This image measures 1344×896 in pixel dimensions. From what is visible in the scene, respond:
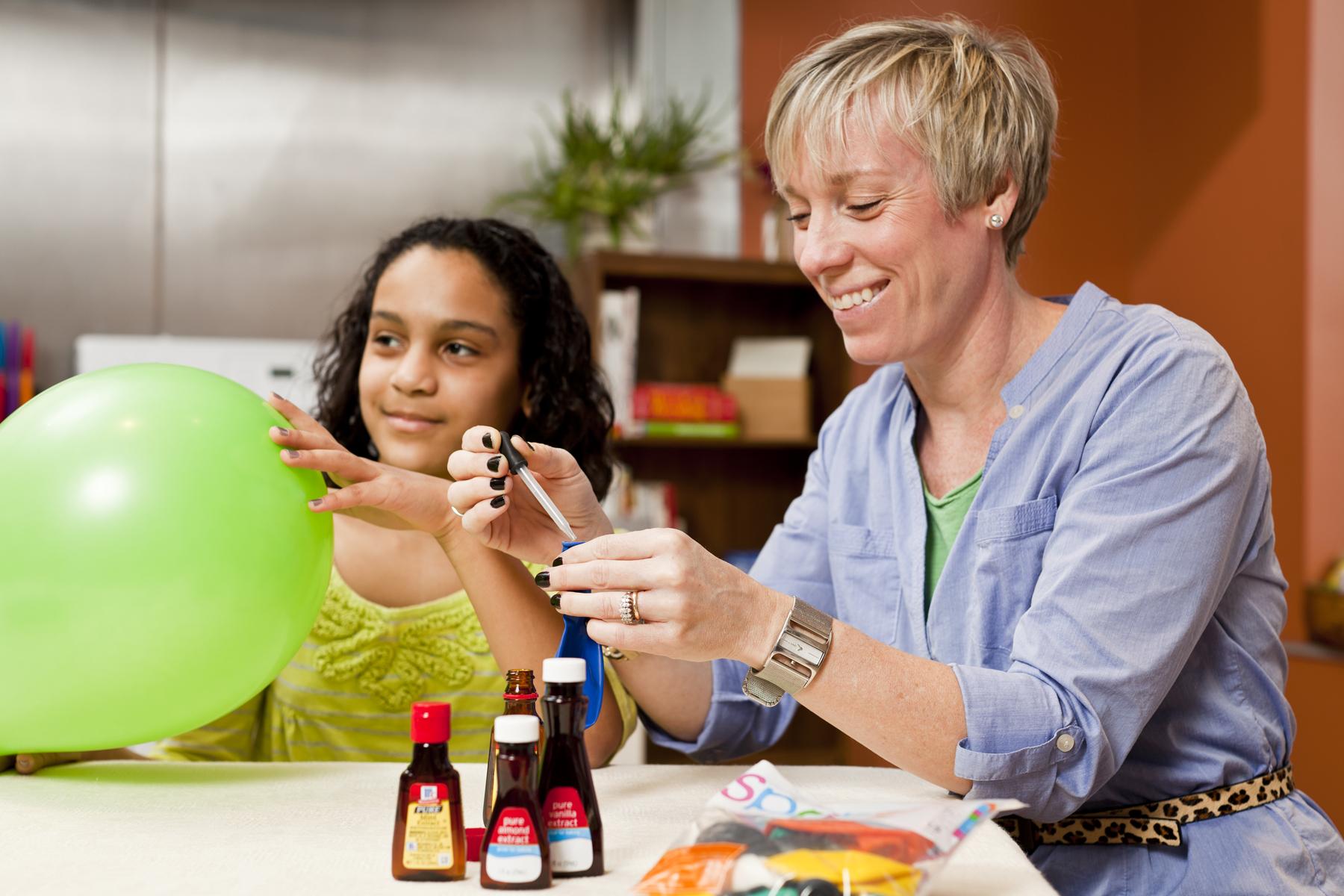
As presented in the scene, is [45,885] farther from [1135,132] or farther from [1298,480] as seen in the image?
[1135,132]

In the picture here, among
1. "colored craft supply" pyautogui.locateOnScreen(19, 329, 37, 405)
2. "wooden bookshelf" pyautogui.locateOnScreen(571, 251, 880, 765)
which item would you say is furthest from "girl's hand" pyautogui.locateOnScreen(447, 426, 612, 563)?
"colored craft supply" pyautogui.locateOnScreen(19, 329, 37, 405)

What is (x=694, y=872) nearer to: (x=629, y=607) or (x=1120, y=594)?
(x=629, y=607)

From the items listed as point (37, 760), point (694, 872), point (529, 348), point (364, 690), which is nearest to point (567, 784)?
point (694, 872)

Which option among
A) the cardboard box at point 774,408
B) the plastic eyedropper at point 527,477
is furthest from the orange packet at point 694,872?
the cardboard box at point 774,408

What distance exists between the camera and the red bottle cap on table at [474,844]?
938 millimetres

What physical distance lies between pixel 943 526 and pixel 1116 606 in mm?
323

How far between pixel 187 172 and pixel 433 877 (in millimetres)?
3603

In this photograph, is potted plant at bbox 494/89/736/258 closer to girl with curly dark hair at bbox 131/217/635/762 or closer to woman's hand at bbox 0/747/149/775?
girl with curly dark hair at bbox 131/217/635/762

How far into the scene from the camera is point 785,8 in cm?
405

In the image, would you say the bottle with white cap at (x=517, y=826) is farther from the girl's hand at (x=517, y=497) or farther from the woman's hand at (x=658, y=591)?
the girl's hand at (x=517, y=497)

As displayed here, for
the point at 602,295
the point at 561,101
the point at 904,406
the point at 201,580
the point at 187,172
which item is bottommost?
the point at 201,580

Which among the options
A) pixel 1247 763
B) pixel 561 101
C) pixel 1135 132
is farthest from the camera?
pixel 561 101

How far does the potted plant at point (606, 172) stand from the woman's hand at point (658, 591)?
3058 millimetres

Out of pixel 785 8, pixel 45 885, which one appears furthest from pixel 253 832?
pixel 785 8
